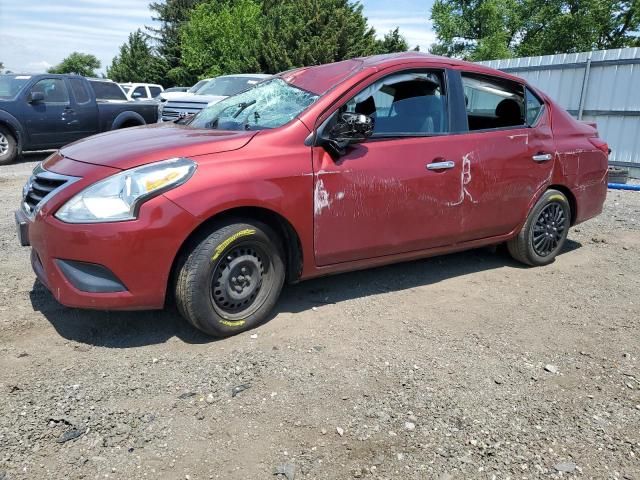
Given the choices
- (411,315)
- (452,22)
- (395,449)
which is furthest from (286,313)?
(452,22)

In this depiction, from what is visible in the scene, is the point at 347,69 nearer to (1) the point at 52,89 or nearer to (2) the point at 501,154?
(2) the point at 501,154

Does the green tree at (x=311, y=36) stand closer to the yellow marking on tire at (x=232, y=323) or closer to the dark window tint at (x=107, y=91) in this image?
the dark window tint at (x=107, y=91)

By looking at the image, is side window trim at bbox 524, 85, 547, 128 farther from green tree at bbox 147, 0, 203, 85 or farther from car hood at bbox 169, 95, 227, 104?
green tree at bbox 147, 0, 203, 85

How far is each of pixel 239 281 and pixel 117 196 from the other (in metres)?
0.92

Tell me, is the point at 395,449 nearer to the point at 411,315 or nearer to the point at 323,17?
the point at 411,315

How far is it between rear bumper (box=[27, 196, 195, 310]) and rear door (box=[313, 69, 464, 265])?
1.00 metres

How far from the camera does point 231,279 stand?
3420 mm

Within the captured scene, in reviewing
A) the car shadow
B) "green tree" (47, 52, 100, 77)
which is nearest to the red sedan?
the car shadow

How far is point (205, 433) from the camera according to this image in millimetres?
2555

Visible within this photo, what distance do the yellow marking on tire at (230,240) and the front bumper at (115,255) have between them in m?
0.22

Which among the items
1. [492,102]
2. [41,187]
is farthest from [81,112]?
[492,102]

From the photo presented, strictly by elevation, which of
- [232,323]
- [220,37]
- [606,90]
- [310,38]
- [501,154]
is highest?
[220,37]

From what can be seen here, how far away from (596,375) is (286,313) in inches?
80.0

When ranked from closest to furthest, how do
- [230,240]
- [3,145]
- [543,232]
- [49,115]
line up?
[230,240] → [543,232] → [3,145] → [49,115]
